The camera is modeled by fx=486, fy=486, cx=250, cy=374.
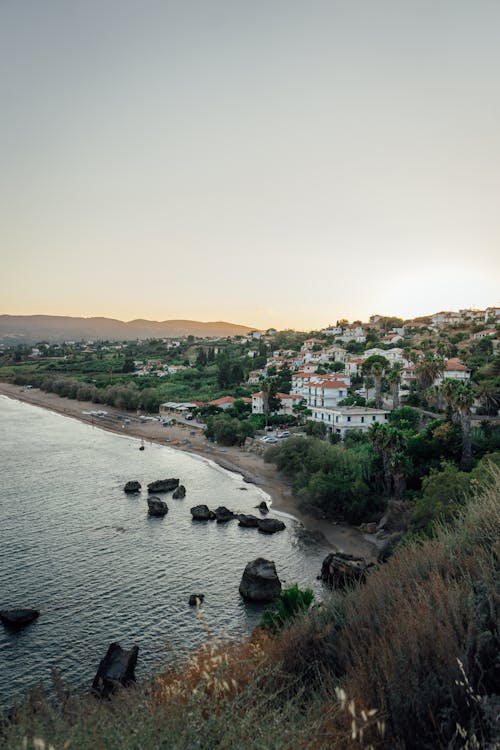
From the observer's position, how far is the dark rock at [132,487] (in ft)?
123

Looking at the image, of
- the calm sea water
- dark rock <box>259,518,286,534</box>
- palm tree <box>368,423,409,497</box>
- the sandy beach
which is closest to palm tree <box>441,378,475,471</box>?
palm tree <box>368,423,409,497</box>

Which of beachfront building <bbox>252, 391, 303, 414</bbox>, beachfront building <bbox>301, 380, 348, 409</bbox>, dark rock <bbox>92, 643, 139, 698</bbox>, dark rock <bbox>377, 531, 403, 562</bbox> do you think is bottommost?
dark rock <bbox>92, 643, 139, 698</bbox>

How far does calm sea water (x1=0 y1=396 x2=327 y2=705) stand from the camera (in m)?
17.5

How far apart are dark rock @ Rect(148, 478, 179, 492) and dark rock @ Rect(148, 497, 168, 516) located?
13.8 feet

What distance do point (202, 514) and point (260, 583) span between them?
1099 centimetres

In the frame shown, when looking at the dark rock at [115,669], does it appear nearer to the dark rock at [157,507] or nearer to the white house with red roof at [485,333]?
the dark rock at [157,507]

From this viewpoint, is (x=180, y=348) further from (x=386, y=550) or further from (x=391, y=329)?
(x=386, y=550)

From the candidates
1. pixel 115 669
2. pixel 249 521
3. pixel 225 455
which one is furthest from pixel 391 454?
pixel 225 455

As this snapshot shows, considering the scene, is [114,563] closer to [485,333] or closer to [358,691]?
[358,691]

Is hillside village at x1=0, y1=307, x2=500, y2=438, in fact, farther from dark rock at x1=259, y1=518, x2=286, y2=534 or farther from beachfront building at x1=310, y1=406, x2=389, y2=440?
dark rock at x1=259, y1=518, x2=286, y2=534

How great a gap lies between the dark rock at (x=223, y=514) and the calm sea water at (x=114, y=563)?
2.00 feet

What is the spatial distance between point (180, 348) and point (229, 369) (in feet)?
231

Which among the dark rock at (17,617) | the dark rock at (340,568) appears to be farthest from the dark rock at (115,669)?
the dark rock at (340,568)

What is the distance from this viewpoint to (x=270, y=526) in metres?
29.5
